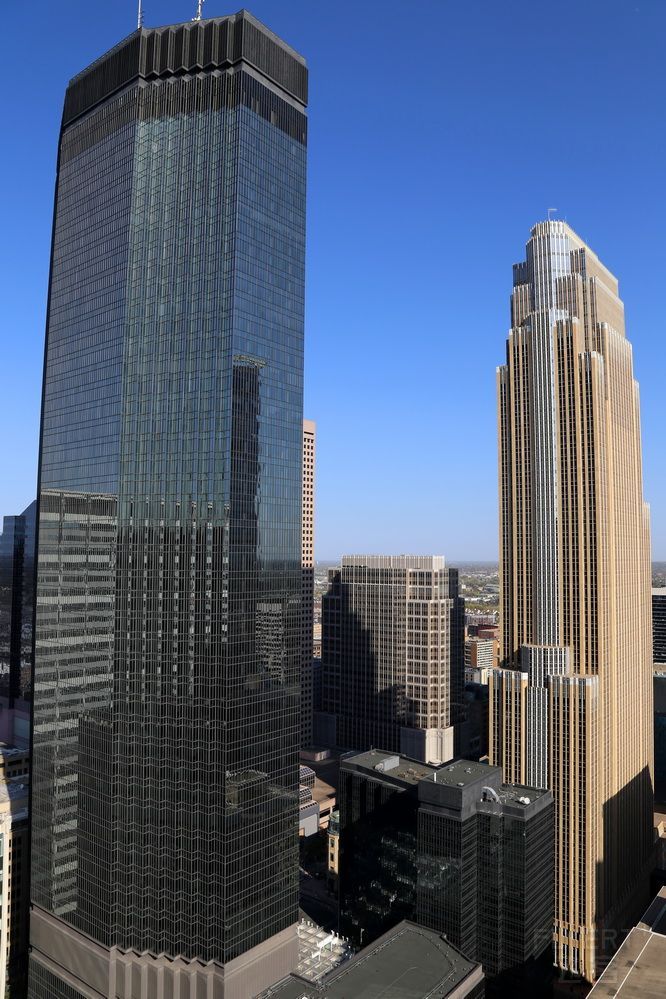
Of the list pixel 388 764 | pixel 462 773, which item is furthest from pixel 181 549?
pixel 388 764

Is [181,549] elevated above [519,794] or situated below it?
above

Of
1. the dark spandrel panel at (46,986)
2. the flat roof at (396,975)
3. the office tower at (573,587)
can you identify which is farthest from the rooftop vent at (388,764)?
the dark spandrel panel at (46,986)

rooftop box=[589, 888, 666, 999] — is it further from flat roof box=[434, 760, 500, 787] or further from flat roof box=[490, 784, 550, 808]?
flat roof box=[434, 760, 500, 787]

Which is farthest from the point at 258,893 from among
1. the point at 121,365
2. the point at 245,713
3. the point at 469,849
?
the point at 121,365

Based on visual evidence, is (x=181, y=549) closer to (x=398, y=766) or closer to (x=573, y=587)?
(x=398, y=766)

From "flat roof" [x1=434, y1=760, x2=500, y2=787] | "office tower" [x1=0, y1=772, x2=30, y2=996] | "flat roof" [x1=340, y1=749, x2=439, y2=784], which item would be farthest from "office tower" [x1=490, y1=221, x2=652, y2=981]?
"office tower" [x1=0, y1=772, x2=30, y2=996]

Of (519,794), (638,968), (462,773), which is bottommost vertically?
(638,968)

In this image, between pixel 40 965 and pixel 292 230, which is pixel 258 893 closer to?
pixel 40 965
